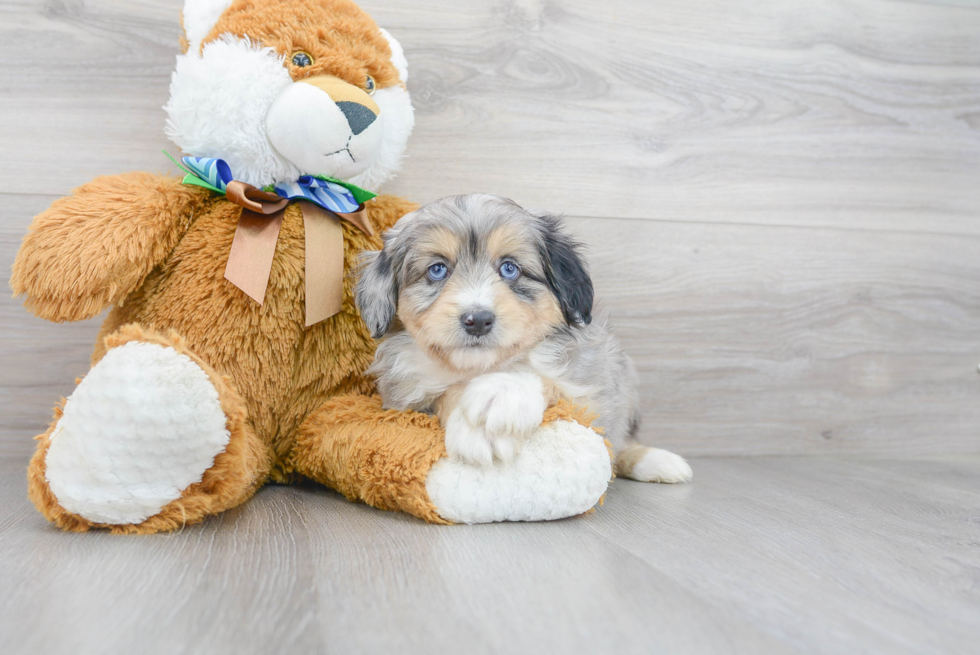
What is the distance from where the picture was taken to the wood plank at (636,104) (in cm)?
197

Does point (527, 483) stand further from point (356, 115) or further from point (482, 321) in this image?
point (356, 115)

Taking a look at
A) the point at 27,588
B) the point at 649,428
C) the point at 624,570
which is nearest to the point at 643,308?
the point at 649,428

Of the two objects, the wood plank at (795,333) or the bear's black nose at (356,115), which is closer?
the bear's black nose at (356,115)

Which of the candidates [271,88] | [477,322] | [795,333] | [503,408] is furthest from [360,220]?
[795,333]

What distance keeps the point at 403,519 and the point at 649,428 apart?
113 centimetres

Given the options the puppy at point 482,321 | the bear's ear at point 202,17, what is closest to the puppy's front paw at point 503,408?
the puppy at point 482,321

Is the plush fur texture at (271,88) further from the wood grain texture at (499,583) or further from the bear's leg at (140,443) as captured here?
the wood grain texture at (499,583)

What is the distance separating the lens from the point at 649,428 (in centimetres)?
234

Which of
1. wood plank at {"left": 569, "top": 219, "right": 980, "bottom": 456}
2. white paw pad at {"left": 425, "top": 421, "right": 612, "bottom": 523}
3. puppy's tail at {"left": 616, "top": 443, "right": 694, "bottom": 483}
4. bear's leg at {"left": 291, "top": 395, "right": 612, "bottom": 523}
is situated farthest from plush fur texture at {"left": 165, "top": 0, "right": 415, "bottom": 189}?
puppy's tail at {"left": 616, "top": 443, "right": 694, "bottom": 483}

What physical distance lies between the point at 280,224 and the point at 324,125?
24cm

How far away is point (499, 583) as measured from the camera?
109cm

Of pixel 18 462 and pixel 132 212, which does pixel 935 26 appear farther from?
pixel 18 462

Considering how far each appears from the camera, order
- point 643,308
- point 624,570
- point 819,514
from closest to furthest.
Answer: point 624,570 < point 819,514 < point 643,308

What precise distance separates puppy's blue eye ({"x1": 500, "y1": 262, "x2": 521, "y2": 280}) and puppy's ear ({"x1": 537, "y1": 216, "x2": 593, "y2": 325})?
74 millimetres
